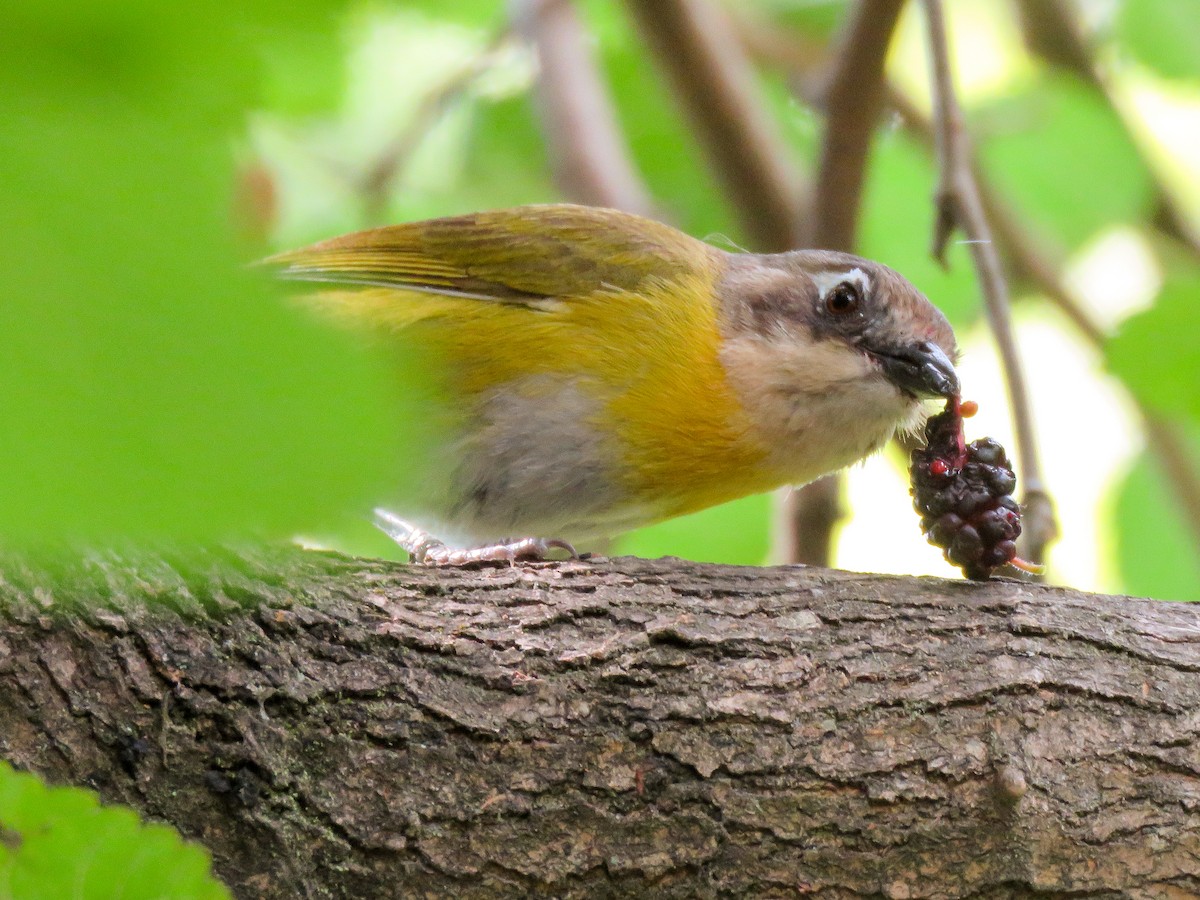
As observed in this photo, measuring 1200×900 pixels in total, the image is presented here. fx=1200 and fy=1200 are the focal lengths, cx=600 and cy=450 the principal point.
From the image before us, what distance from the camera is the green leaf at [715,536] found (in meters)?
5.86

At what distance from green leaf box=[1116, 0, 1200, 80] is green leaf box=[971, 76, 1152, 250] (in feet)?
1.30

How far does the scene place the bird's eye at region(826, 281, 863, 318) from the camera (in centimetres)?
448

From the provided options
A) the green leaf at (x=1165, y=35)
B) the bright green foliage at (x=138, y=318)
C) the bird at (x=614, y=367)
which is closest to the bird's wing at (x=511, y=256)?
the bird at (x=614, y=367)

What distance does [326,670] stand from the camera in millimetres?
2791

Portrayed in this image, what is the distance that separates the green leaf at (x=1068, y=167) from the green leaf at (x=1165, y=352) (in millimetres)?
2556

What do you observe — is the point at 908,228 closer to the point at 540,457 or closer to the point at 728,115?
the point at 728,115

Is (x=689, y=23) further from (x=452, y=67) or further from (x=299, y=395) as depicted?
(x=299, y=395)

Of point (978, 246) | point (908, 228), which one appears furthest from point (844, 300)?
point (908, 228)

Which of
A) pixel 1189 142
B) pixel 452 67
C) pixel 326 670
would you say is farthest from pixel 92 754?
pixel 1189 142

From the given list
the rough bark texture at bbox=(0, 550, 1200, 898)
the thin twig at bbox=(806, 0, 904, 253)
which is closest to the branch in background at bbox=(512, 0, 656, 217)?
the thin twig at bbox=(806, 0, 904, 253)

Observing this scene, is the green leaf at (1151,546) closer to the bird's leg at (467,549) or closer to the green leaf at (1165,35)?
the green leaf at (1165,35)

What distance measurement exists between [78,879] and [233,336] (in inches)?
36.6

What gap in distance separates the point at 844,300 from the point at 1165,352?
1170 millimetres

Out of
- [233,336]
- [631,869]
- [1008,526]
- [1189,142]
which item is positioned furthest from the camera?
[1189,142]
